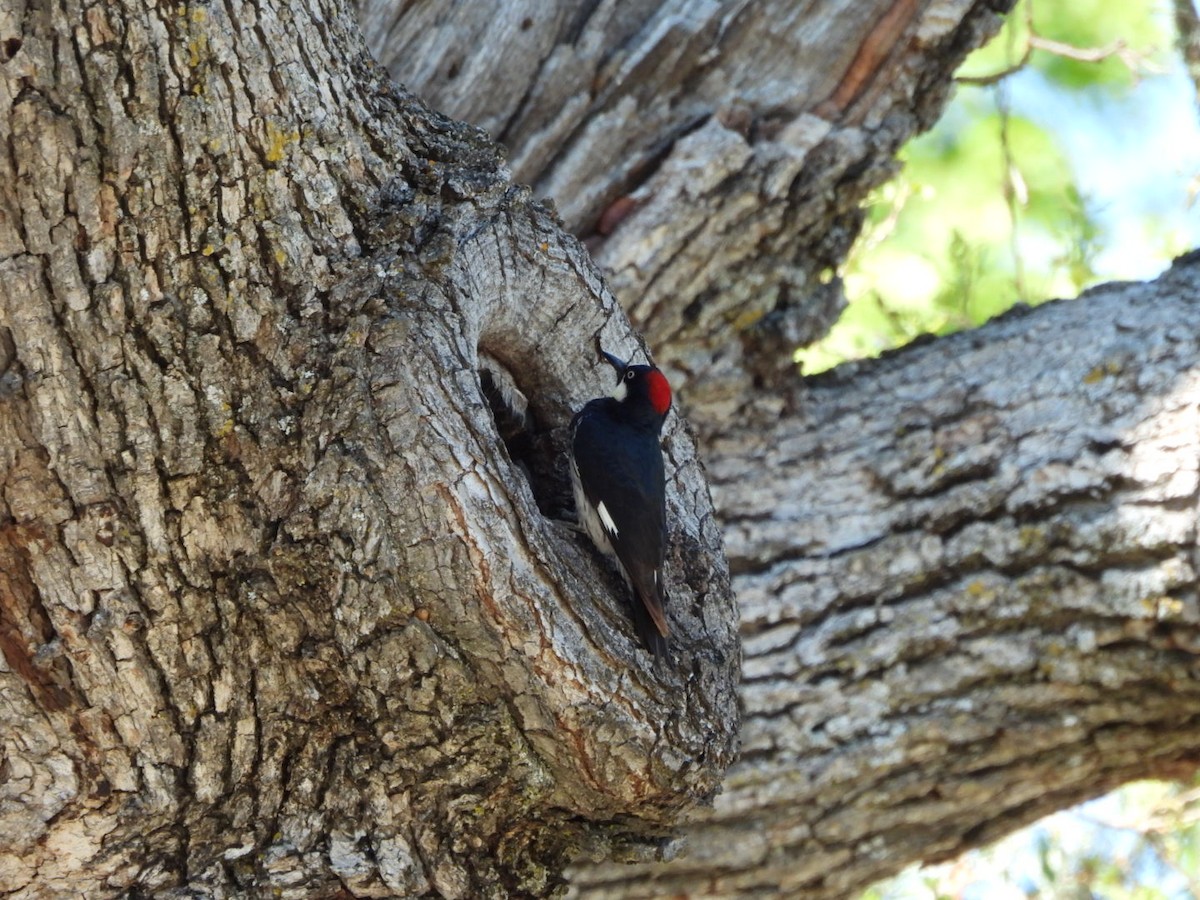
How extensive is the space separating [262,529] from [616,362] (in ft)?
3.44

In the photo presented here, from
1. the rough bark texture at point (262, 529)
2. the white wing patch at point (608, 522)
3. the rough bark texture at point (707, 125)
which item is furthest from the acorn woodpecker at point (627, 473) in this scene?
the rough bark texture at point (707, 125)

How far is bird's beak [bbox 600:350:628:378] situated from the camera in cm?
324

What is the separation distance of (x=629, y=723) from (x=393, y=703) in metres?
0.48

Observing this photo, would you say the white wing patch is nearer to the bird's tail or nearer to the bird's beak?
the bird's tail

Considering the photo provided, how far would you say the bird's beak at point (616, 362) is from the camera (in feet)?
10.6

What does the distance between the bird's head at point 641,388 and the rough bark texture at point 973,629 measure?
0.71 m

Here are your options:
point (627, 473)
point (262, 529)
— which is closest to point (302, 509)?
point (262, 529)

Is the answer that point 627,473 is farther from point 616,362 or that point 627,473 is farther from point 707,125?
point 707,125

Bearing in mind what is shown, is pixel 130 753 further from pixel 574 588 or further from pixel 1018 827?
pixel 1018 827

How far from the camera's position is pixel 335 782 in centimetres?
274

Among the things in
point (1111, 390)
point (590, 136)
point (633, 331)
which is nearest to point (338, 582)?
point (633, 331)

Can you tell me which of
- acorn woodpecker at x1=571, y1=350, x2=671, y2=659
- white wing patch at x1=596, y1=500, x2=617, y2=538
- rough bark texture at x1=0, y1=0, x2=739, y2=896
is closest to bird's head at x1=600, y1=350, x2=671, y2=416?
acorn woodpecker at x1=571, y1=350, x2=671, y2=659

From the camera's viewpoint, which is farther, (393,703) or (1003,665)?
(1003,665)

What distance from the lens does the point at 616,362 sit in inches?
129
